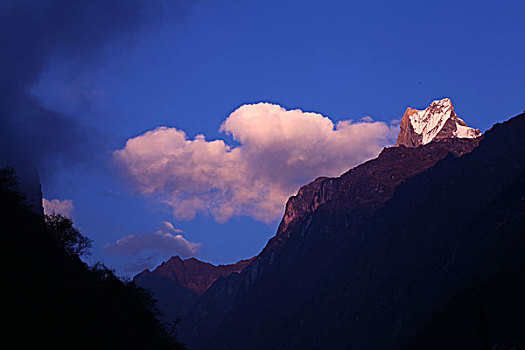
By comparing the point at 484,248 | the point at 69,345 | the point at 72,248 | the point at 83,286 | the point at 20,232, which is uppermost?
the point at 484,248

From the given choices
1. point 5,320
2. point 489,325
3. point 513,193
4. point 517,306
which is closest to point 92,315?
point 5,320

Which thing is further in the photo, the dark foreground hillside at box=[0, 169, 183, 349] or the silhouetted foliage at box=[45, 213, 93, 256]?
the silhouetted foliage at box=[45, 213, 93, 256]

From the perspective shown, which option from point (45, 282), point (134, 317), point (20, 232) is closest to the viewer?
point (45, 282)

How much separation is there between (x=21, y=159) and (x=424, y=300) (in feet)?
478

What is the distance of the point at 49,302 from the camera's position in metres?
38.8

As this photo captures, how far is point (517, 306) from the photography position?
101875mm

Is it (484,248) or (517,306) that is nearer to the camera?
(517,306)

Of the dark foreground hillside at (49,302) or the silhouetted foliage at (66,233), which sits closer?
the dark foreground hillside at (49,302)

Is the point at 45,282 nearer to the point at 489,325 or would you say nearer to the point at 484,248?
the point at 489,325

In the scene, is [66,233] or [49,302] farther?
[66,233]

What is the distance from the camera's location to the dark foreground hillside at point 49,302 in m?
32.8

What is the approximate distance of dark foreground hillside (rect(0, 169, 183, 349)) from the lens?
3281 centimetres

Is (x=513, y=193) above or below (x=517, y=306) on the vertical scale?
above

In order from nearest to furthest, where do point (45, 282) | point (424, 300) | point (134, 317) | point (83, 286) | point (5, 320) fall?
point (5, 320), point (45, 282), point (83, 286), point (134, 317), point (424, 300)
